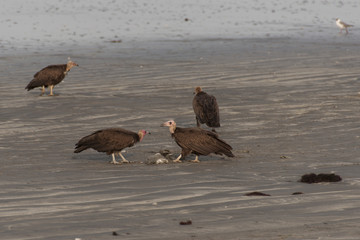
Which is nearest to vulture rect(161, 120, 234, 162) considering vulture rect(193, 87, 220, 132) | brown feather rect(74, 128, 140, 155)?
brown feather rect(74, 128, 140, 155)

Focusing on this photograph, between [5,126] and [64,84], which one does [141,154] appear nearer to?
[5,126]

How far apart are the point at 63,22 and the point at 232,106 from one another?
88.5 ft

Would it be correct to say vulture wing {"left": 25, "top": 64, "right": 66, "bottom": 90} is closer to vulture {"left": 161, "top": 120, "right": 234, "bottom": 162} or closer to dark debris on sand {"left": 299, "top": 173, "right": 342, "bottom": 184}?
vulture {"left": 161, "top": 120, "right": 234, "bottom": 162}

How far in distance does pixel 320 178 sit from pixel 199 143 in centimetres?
266

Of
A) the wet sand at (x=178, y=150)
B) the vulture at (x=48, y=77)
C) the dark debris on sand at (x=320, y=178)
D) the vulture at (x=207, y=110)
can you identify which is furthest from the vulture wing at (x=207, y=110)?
the vulture at (x=48, y=77)

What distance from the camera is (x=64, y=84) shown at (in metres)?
23.5

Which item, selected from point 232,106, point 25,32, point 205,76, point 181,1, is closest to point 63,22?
point 25,32

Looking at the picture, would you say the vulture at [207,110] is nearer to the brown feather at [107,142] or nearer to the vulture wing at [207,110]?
the vulture wing at [207,110]

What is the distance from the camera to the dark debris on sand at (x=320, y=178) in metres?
10.5

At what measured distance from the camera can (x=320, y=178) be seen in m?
10.6

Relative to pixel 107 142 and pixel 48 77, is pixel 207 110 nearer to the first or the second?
pixel 107 142

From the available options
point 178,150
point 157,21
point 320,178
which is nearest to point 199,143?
point 178,150

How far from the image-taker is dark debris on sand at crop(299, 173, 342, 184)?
10539mm

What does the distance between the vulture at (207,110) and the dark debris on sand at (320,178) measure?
4.99 m
